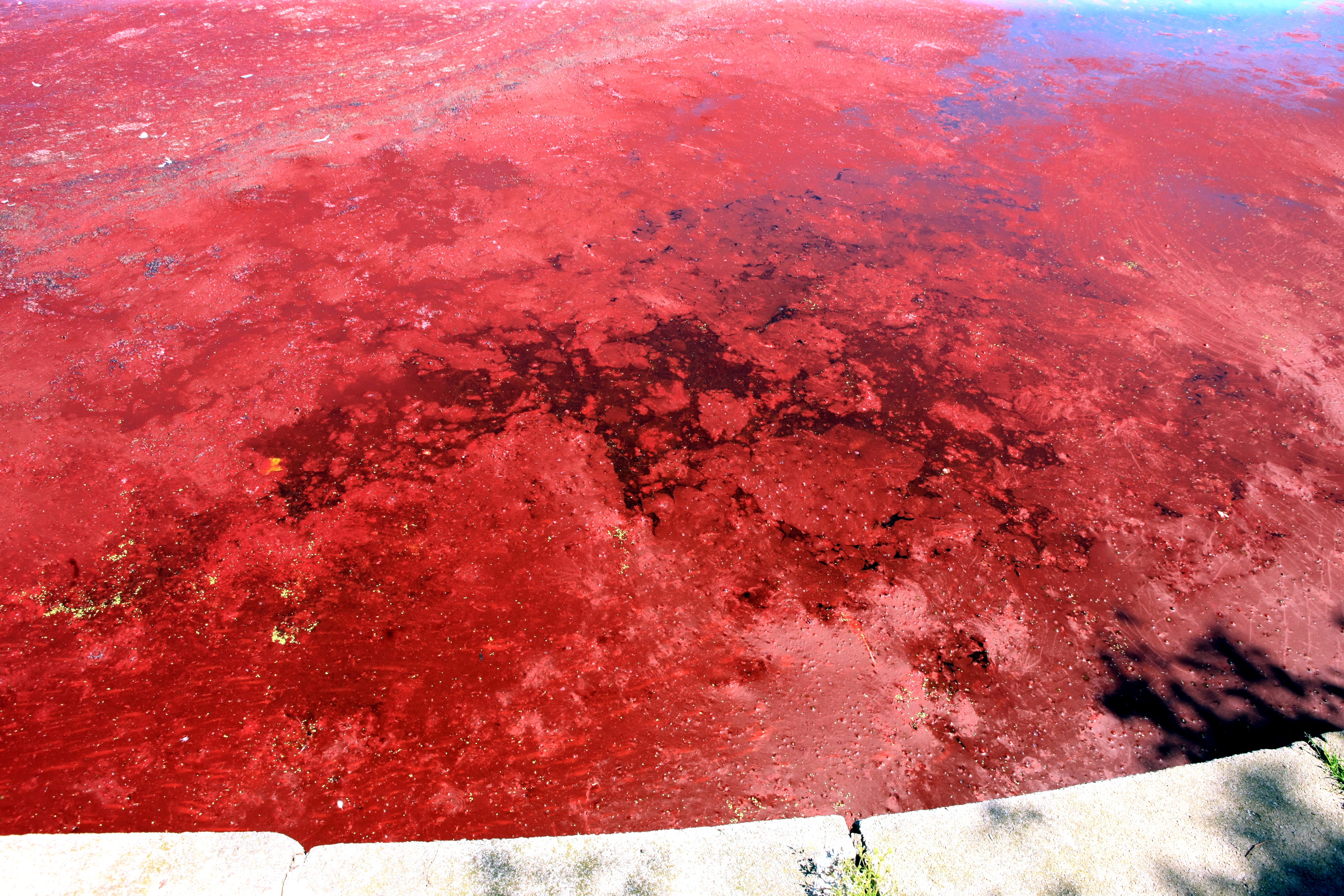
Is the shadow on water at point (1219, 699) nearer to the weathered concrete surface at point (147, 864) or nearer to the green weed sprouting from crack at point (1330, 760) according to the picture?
the green weed sprouting from crack at point (1330, 760)

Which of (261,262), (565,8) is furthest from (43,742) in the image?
(565,8)

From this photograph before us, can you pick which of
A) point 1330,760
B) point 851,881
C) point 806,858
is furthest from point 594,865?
point 1330,760

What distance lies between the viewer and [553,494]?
17.6ft

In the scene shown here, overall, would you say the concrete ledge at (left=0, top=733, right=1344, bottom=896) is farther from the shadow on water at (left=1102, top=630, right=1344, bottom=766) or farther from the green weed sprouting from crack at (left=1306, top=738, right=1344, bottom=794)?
the shadow on water at (left=1102, top=630, right=1344, bottom=766)

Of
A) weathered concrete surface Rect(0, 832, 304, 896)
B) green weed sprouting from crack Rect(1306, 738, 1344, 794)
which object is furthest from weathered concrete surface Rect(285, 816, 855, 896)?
green weed sprouting from crack Rect(1306, 738, 1344, 794)

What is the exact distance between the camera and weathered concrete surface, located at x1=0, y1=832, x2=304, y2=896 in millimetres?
3062

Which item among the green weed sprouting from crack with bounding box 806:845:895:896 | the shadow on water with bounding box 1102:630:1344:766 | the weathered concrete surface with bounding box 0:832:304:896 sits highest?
the green weed sprouting from crack with bounding box 806:845:895:896

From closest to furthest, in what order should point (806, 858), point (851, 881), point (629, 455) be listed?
point (851, 881), point (806, 858), point (629, 455)

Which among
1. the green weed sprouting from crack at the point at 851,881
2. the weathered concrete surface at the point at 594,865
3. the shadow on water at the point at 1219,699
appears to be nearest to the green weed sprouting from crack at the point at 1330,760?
the shadow on water at the point at 1219,699

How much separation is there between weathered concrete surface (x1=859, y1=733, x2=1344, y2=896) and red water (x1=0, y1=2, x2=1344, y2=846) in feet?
1.77

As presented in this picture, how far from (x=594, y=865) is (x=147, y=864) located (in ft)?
7.05

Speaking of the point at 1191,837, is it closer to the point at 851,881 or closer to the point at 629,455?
the point at 851,881

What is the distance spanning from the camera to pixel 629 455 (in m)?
5.71

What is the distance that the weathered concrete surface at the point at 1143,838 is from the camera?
10.2 feet
